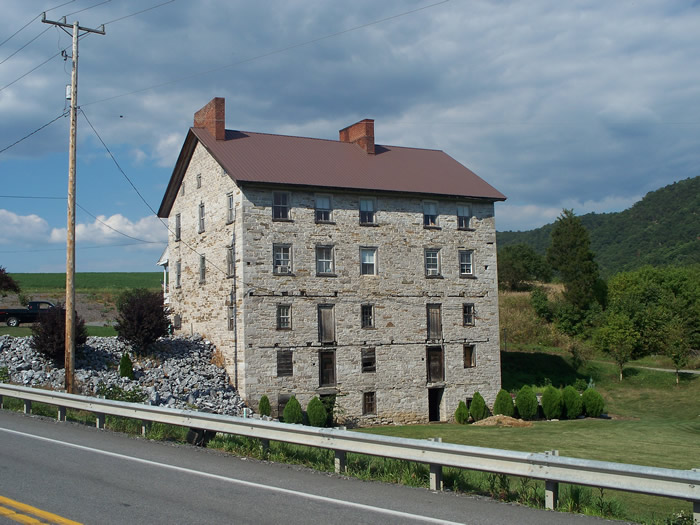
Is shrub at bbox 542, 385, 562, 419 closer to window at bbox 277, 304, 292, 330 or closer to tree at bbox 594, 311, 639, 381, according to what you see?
tree at bbox 594, 311, 639, 381

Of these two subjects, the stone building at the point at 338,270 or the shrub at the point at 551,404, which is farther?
the shrub at the point at 551,404

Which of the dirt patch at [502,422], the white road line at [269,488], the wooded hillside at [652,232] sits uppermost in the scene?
the wooded hillside at [652,232]

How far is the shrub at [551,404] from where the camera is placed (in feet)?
124

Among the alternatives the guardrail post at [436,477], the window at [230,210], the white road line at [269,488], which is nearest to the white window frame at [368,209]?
the window at [230,210]

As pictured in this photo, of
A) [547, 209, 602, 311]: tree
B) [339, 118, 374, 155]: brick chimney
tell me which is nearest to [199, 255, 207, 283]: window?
[339, 118, 374, 155]: brick chimney

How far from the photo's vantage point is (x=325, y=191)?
35500 mm

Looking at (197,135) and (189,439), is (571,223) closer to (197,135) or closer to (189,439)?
(197,135)

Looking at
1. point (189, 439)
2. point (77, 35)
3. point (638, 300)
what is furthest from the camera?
point (638, 300)

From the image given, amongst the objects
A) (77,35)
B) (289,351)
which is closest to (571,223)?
(289,351)

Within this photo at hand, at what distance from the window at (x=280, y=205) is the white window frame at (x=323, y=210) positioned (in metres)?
1.57

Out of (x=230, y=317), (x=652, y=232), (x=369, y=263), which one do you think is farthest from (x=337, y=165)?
(x=652, y=232)

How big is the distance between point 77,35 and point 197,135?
1335cm

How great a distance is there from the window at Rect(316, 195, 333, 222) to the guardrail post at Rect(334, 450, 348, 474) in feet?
80.3

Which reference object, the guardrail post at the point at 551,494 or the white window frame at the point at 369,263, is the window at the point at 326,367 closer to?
the white window frame at the point at 369,263
